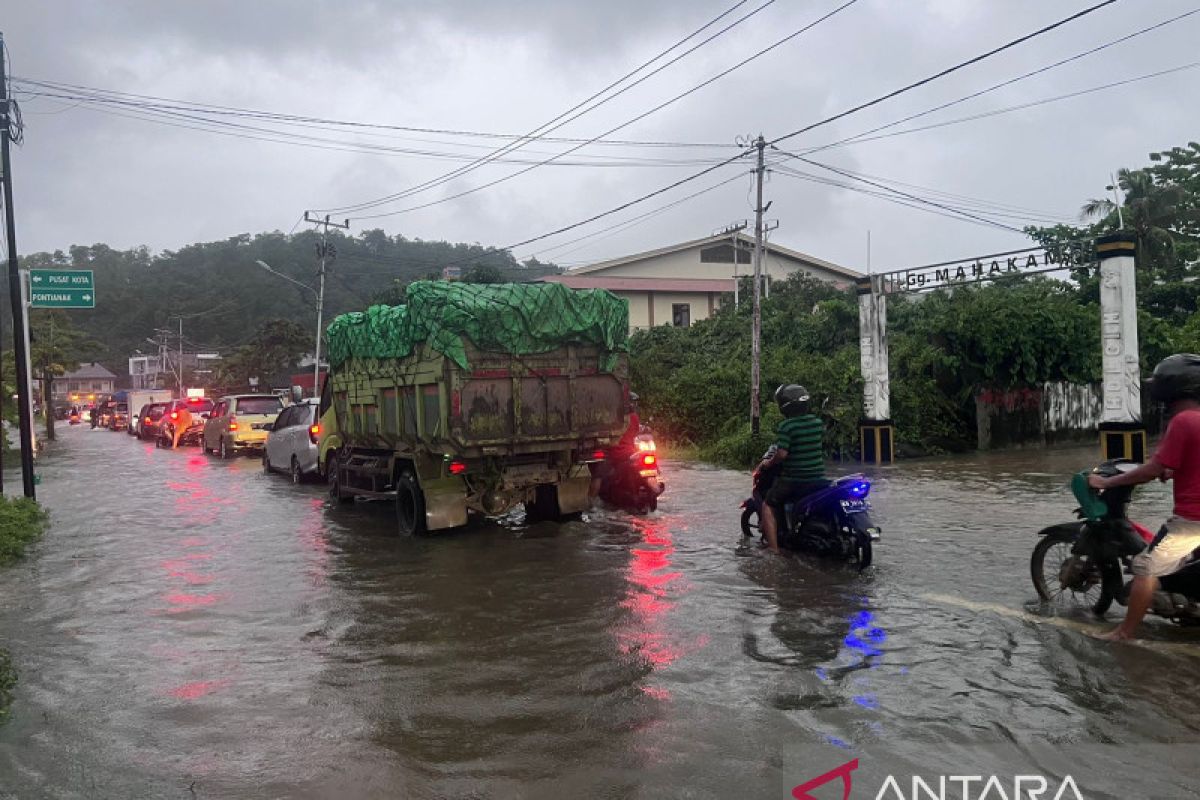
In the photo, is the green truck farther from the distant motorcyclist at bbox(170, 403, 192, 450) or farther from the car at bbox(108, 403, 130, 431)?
the car at bbox(108, 403, 130, 431)

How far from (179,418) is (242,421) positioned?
9.16 meters

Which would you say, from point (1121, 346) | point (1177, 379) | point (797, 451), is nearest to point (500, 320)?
point (797, 451)

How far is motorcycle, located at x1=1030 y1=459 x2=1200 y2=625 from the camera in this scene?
570 centimetres

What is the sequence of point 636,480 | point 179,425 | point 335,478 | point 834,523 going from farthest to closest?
point 179,425 → point 335,478 → point 636,480 → point 834,523

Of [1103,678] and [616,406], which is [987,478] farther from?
[1103,678]

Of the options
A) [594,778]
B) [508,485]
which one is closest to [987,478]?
[508,485]

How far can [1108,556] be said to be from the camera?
6.04 meters

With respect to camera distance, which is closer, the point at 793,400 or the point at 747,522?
the point at 793,400

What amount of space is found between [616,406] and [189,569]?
190 inches

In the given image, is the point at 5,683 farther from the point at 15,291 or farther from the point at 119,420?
the point at 119,420

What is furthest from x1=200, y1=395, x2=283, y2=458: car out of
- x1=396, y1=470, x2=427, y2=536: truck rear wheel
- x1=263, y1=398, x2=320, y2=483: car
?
x1=396, y1=470, x2=427, y2=536: truck rear wheel

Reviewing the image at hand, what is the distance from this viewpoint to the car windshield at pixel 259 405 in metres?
24.7

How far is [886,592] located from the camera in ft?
24.4

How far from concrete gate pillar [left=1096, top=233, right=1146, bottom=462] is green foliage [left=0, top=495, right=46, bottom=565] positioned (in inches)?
643
